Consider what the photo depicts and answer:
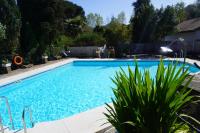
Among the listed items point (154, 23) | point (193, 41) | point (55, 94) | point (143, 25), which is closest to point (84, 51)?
point (143, 25)

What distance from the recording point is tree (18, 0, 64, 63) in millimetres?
20328

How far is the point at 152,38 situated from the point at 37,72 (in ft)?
54.3

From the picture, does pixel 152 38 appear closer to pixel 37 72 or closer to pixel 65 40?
pixel 65 40

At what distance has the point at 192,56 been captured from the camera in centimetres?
2166

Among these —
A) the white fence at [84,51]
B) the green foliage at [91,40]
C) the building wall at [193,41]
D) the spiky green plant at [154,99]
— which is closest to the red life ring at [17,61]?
the white fence at [84,51]

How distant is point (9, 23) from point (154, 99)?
1542 cm

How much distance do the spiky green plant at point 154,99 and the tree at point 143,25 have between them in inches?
989

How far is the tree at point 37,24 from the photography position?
2033 centimetres

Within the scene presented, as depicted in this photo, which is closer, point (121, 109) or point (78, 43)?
point (121, 109)

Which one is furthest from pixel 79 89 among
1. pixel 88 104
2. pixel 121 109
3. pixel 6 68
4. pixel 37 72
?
pixel 121 109

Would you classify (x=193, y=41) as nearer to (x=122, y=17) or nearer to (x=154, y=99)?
(x=154, y=99)

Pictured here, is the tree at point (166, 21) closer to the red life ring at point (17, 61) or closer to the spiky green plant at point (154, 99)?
the red life ring at point (17, 61)

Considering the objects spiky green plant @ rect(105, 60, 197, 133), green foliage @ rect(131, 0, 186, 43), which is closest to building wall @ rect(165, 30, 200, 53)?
green foliage @ rect(131, 0, 186, 43)

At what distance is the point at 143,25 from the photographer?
1083 inches
